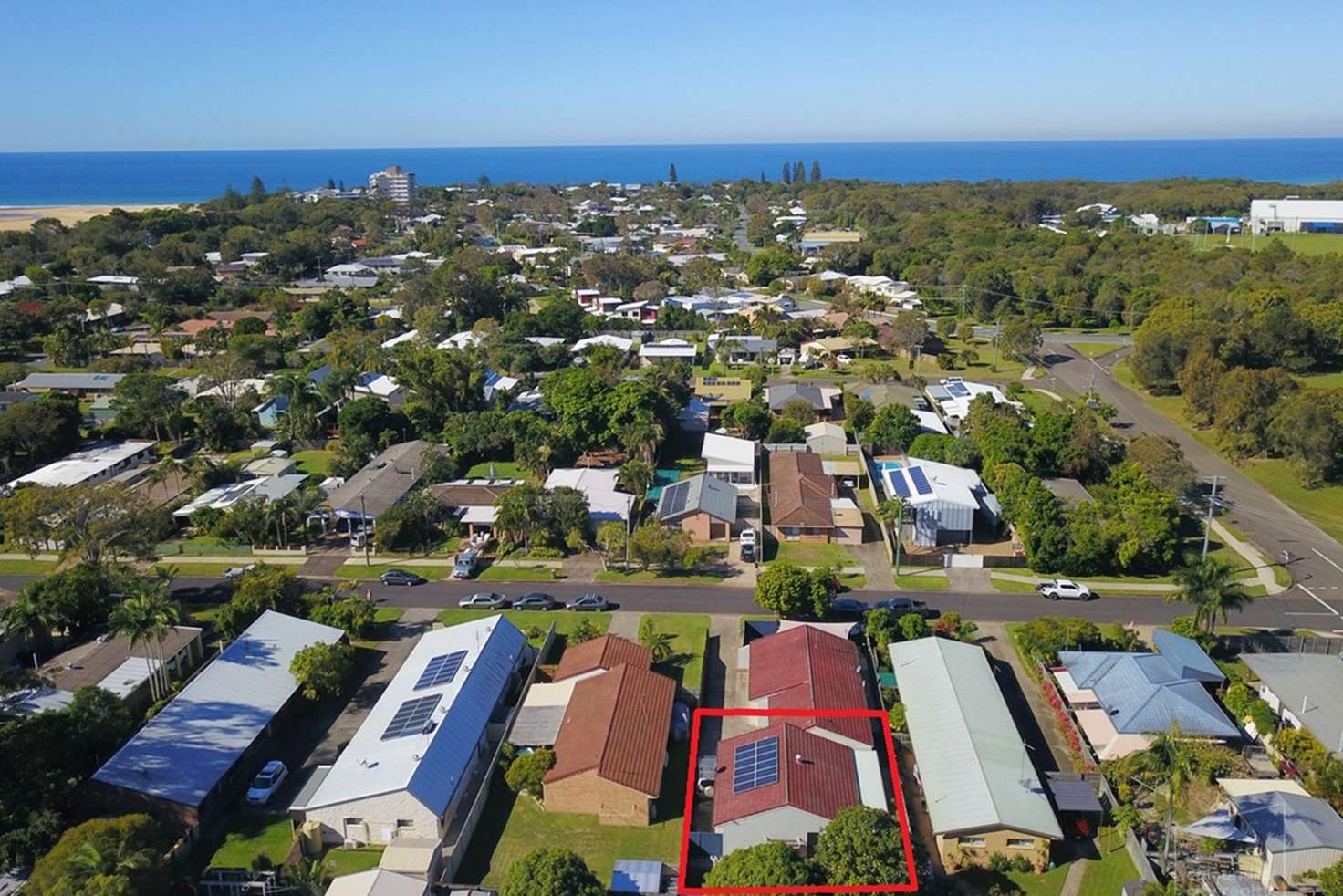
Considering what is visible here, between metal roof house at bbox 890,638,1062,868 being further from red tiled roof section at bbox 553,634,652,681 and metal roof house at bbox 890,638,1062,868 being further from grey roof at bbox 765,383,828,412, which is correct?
grey roof at bbox 765,383,828,412

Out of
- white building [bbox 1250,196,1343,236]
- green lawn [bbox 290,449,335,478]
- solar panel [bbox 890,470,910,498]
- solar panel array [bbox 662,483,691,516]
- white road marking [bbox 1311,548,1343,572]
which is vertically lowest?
white road marking [bbox 1311,548,1343,572]

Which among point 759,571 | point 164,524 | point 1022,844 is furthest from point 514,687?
point 164,524

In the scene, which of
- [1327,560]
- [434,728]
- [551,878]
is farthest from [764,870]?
[1327,560]

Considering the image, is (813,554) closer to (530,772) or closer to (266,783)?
(530,772)

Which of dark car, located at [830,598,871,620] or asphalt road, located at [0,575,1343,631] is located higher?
dark car, located at [830,598,871,620]

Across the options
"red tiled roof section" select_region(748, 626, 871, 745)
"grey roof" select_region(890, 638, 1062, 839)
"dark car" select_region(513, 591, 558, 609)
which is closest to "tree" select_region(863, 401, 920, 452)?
"grey roof" select_region(890, 638, 1062, 839)

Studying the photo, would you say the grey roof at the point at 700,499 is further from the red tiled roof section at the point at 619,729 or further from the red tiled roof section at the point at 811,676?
the red tiled roof section at the point at 619,729
